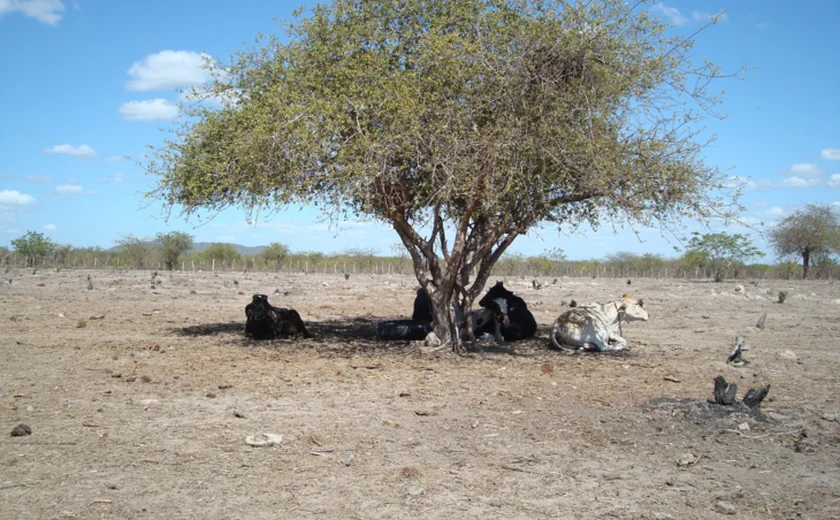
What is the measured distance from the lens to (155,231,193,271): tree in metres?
57.7

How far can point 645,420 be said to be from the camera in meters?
7.71

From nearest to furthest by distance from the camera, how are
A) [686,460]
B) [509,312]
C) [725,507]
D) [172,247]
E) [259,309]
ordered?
[725,507] < [686,460] < [259,309] < [509,312] < [172,247]

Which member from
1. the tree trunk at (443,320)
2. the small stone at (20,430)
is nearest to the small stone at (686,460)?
the small stone at (20,430)

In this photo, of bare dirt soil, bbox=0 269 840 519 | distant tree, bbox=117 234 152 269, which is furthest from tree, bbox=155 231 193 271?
bare dirt soil, bbox=0 269 840 519

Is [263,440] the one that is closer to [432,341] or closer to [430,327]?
[432,341]

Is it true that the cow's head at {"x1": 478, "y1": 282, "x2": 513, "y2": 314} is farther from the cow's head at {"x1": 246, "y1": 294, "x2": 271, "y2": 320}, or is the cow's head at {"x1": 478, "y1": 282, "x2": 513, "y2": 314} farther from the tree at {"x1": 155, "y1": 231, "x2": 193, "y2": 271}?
the tree at {"x1": 155, "y1": 231, "x2": 193, "y2": 271}

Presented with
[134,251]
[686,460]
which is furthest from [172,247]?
[686,460]

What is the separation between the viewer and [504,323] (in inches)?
564

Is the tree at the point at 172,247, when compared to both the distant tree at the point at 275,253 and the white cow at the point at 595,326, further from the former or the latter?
the white cow at the point at 595,326

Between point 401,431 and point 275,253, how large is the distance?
64619 millimetres

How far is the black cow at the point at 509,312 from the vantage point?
14.2 m

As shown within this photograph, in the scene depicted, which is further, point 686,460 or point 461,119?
point 461,119

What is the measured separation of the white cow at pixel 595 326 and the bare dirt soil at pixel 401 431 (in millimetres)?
484

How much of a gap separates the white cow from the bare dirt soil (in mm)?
484
